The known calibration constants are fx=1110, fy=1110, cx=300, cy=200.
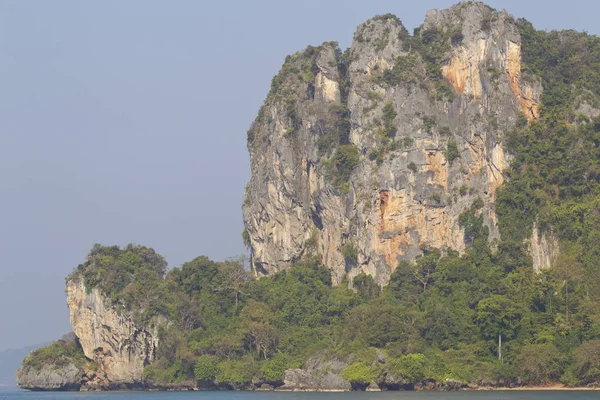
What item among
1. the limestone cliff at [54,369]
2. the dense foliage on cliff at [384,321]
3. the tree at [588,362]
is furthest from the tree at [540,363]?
the limestone cliff at [54,369]

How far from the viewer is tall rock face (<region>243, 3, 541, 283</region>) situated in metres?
78.3

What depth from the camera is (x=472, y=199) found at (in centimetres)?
7744

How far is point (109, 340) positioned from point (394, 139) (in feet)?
82.7

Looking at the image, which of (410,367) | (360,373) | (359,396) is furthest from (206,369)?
(359,396)

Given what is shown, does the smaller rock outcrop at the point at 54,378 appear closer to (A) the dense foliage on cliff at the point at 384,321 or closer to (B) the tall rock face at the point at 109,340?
(B) the tall rock face at the point at 109,340

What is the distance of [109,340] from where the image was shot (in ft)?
263

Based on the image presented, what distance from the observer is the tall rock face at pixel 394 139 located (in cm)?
7831

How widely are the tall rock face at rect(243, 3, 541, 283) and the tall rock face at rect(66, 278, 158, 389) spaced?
Result: 544 inches

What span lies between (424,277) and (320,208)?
11.9 meters

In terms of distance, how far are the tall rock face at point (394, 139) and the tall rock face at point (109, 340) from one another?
45.3ft

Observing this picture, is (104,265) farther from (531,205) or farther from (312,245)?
(531,205)

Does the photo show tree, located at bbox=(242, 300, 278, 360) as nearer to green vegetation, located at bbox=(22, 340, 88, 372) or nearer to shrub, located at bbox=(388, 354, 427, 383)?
shrub, located at bbox=(388, 354, 427, 383)

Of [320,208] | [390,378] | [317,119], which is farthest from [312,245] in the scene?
[390,378]

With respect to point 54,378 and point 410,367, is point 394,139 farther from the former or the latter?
point 54,378
